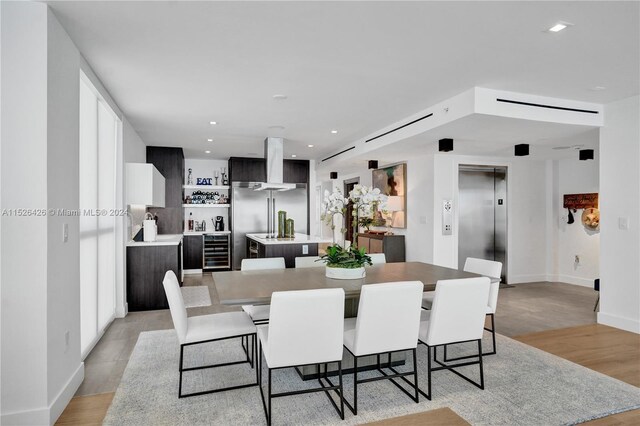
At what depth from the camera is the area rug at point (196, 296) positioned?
212 inches

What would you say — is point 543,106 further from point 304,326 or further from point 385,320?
point 304,326

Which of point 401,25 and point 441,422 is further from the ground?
point 401,25

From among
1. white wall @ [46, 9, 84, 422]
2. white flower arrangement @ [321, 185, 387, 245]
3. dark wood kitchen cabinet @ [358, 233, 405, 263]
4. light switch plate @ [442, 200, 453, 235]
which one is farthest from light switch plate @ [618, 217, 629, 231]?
white wall @ [46, 9, 84, 422]

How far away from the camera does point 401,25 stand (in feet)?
8.44

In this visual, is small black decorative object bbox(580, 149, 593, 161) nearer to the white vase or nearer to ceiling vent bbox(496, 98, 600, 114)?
ceiling vent bbox(496, 98, 600, 114)

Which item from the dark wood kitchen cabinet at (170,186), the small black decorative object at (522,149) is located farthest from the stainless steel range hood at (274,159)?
the small black decorative object at (522,149)

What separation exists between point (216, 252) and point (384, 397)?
619cm

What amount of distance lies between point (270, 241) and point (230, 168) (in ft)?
10.2

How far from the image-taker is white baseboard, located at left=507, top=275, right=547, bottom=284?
707 cm

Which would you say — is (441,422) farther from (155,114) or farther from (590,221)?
(590,221)

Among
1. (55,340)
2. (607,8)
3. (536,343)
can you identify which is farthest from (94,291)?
(607,8)

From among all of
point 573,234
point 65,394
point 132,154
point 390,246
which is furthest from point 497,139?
point 65,394

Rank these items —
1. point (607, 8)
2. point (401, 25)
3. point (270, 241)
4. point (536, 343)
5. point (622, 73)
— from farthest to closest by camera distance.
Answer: point (270, 241)
point (536, 343)
point (622, 73)
point (401, 25)
point (607, 8)

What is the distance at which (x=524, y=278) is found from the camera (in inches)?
282
